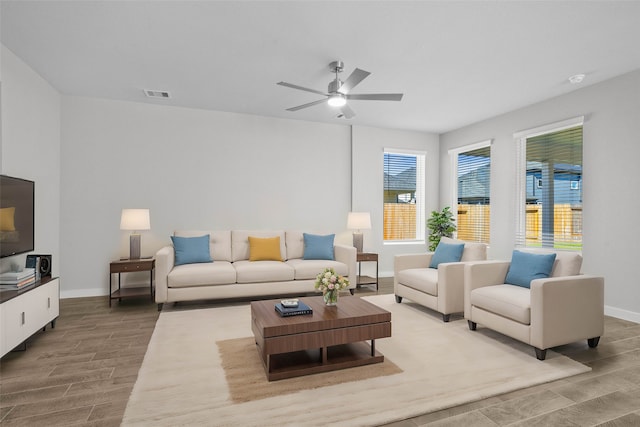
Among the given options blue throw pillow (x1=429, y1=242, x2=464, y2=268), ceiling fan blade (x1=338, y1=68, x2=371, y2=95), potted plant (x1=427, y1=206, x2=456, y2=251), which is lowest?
blue throw pillow (x1=429, y1=242, x2=464, y2=268)

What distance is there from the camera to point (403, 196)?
21.7ft

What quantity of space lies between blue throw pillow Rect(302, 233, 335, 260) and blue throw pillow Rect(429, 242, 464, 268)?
1483mm

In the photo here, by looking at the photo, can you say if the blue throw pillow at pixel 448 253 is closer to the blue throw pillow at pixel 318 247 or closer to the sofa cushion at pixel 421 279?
the sofa cushion at pixel 421 279

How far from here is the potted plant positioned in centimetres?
622

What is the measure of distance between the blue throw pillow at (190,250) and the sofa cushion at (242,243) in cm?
40

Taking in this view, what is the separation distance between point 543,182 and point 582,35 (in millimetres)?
2326

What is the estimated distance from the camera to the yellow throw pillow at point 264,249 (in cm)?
489

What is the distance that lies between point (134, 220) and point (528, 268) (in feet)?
14.9

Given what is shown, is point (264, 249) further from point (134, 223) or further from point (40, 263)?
point (40, 263)

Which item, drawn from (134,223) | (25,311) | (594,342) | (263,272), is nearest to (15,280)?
(25,311)

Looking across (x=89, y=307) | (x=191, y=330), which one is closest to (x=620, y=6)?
(x=191, y=330)

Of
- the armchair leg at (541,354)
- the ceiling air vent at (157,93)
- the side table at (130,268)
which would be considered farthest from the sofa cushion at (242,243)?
the armchair leg at (541,354)

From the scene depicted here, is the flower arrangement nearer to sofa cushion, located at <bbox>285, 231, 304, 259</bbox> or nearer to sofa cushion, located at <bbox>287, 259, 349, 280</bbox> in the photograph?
sofa cushion, located at <bbox>287, 259, 349, 280</bbox>

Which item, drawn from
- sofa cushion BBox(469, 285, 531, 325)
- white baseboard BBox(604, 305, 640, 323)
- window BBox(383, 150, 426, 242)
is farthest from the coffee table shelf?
window BBox(383, 150, 426, 242)
